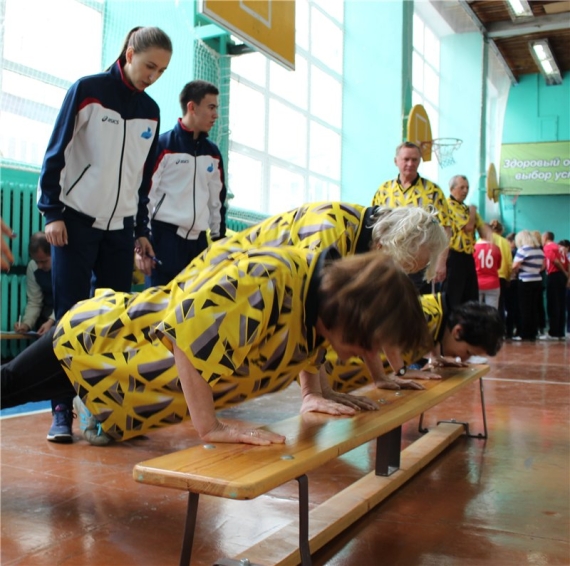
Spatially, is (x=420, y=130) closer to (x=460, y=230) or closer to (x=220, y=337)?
(x=460, y=230)

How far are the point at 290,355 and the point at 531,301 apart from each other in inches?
360

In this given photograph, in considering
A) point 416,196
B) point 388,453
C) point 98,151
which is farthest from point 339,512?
point 416,196

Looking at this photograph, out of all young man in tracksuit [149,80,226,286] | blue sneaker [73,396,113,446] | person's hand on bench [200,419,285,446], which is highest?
young man in tracksuit [149,80,226,286]

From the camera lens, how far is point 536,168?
54.6 ft

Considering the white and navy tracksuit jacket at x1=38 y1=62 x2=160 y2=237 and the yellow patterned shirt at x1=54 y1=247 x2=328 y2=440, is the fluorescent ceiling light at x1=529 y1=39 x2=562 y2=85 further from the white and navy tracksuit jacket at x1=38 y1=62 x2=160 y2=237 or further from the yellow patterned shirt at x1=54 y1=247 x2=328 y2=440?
the yellow patterned shirt at x1=54 y1=247 x2=328 y2=440

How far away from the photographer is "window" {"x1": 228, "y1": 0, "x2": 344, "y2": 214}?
829 cm

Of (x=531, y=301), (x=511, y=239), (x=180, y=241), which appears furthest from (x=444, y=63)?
(x=180, y=241)

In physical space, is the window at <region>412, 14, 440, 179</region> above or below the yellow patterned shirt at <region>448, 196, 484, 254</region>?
above

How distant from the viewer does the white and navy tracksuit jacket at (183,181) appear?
3633 millimetres

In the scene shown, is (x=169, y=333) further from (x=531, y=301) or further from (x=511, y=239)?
(x=511, y=239)

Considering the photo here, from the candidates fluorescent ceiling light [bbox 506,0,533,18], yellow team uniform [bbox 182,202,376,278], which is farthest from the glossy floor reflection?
fluorescent ceiling light [bbox 506,0,533,18]

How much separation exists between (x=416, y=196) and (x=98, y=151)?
229cm

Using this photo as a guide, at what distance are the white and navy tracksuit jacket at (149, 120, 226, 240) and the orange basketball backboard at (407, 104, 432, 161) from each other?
6.46 meters

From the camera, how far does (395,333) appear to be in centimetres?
147
